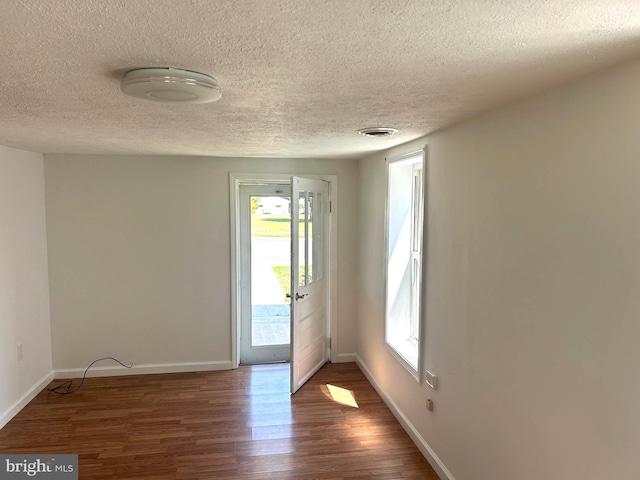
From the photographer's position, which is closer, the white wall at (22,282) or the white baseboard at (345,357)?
the white wall at (22,282)

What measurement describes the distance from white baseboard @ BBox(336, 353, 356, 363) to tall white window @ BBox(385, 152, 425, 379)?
112 cm

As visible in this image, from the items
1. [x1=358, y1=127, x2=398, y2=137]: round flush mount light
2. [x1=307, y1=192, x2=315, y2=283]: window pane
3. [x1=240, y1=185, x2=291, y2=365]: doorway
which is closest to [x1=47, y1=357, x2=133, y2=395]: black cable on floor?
[x1=240, y1=185, x2=291, y2=365]: doorway

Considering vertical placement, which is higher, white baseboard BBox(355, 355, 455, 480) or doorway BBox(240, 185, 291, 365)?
doorway BBox(240, 185, 291, 365)

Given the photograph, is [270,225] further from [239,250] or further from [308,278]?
[308,278]

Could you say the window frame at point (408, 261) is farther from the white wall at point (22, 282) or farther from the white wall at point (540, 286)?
the white wall at point (22, 282)

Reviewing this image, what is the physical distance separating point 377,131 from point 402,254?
1.35m

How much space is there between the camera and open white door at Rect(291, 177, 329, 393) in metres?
3.85

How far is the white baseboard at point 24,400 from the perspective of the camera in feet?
11.0

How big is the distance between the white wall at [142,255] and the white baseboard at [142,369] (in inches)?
1.2

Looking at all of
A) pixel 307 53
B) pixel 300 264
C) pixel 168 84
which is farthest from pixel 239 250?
pixel 307 53

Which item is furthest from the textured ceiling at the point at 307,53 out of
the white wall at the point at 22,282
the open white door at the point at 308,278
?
the open white door at the point at 308,278

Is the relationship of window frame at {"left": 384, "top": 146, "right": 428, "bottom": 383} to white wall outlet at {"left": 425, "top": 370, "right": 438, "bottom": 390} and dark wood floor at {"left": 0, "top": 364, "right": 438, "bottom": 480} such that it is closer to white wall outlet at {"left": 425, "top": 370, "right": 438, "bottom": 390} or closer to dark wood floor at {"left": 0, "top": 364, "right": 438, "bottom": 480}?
white wall outlet at {"left": 425, "top": 370, "right": 438, "bottom": 390}

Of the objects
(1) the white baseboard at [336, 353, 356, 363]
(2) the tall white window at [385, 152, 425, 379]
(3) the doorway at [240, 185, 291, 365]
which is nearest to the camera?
(2) the tall white window at [385, 152, 425, 379]

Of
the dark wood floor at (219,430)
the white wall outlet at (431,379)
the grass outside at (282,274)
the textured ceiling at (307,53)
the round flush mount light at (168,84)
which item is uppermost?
the textured ceiling at (307,53)
